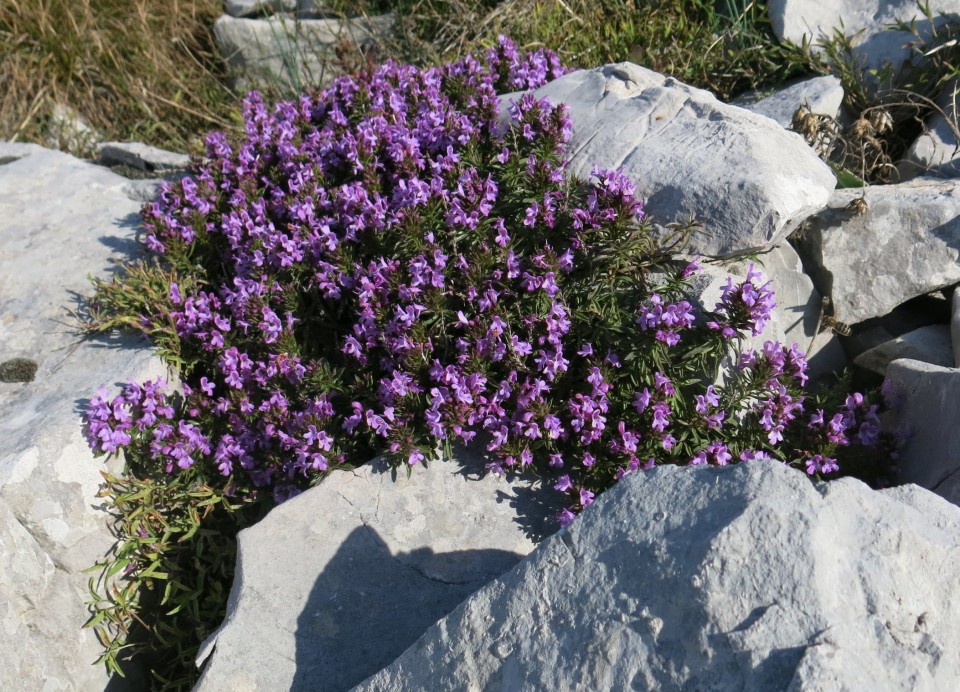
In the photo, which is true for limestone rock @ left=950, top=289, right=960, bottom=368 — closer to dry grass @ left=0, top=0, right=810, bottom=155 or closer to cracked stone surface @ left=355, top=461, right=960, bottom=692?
cracked stone surface @ left=355, top=461, right=960, bottom=692

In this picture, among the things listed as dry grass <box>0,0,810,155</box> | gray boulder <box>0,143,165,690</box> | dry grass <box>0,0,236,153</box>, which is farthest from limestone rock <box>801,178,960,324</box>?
dry grass <box>0,0,236,153</box>

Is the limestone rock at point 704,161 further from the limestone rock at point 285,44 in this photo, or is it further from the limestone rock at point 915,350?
the limestone rock at point 285,44

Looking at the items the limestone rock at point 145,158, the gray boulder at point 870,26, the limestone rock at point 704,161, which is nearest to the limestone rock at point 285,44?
the limestone rock at point 145,158

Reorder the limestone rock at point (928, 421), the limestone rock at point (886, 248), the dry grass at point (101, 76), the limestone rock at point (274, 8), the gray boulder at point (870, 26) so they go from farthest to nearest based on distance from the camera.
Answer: the limestone rock at point (274, 8), the dry grass at point (101, 76), the gray boulder at point (870, 26), the limestone rock at point (886, 248), the limestone rock at point (928, 421)

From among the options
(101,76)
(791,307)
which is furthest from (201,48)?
(791,307)

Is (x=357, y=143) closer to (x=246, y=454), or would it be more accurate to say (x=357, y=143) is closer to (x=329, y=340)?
(x=329, y=340)
